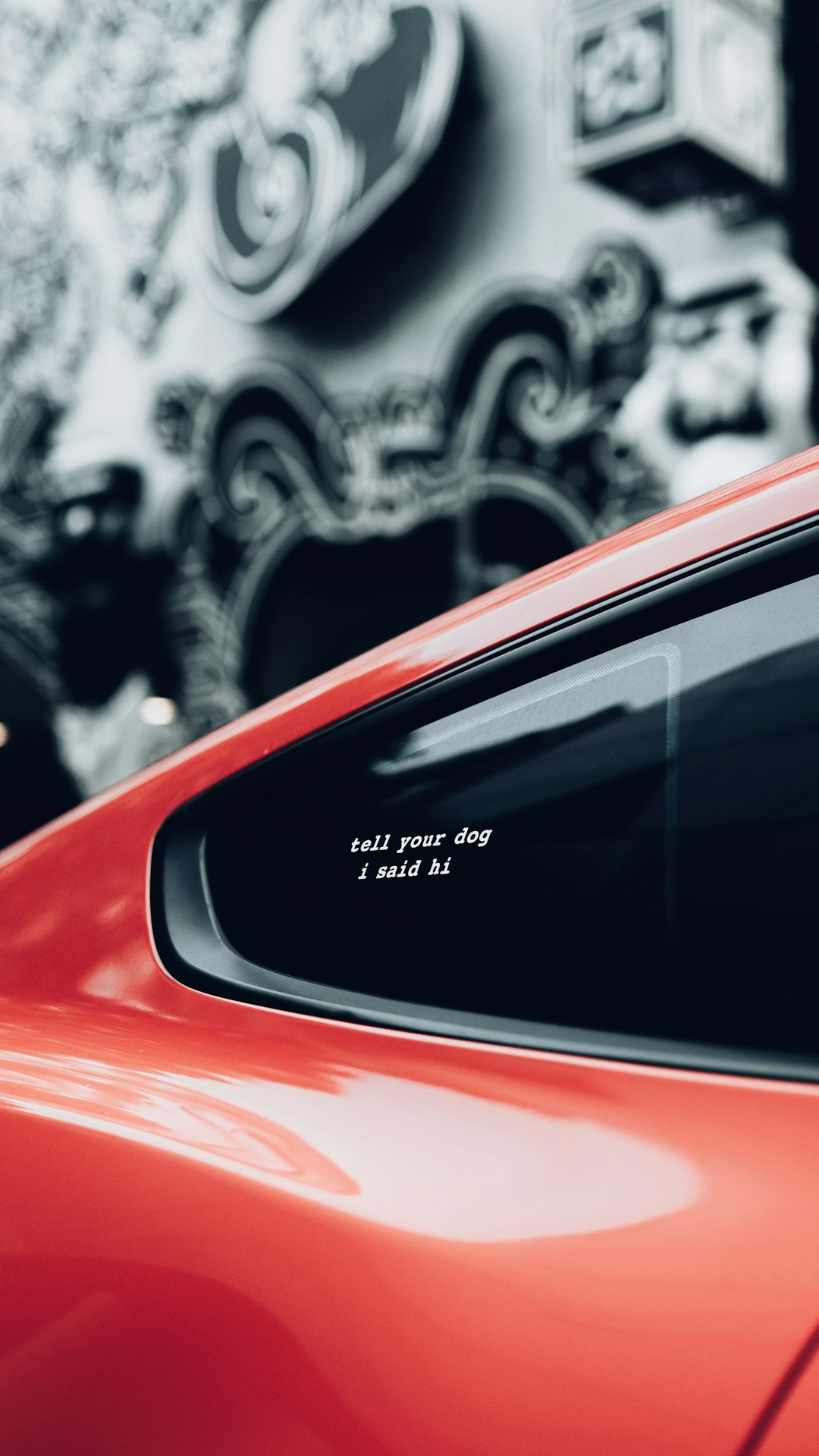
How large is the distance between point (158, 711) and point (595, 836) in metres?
6.49

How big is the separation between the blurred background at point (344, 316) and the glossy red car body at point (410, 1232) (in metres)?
4.12

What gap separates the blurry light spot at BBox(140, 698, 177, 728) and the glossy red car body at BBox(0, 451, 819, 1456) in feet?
20.2

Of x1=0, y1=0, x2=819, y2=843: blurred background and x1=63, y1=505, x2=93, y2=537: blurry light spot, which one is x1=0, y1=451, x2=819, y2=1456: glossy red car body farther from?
x1=63, y1=505, x2=93, y2=537: blurry light spot

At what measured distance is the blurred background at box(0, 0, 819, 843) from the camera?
16.0 ft

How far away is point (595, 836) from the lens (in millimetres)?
944

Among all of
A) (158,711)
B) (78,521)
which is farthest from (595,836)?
(78,521)

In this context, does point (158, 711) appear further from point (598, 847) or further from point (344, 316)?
point (598, 847)

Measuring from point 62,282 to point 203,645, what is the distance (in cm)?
263

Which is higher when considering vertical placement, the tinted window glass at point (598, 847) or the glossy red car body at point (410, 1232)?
the tinted window glass at point (598, 847)

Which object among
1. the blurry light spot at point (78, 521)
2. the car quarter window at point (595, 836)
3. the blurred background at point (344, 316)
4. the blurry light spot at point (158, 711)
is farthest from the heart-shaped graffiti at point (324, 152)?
the car quarter window at point (595, 836)

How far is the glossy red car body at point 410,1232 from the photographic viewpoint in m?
0.75

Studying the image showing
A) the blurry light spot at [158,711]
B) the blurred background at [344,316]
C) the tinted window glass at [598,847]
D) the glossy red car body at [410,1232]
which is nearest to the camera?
the glossy red car body at [410,1232]

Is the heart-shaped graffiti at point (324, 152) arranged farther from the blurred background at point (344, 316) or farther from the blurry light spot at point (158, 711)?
the blurry light spot at point (158, 711)

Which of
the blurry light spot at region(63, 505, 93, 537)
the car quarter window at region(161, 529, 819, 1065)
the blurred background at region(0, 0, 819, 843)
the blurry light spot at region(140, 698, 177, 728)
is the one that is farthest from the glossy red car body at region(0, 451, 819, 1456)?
the blurry light spot at region(63, 505, 93, 537)
